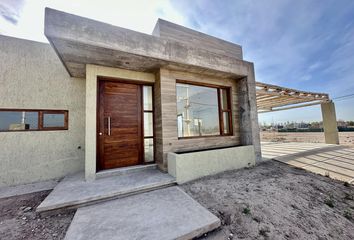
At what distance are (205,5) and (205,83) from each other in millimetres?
2503

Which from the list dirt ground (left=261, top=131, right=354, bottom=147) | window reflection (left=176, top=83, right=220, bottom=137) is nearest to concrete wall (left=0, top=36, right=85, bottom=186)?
window reflection (left=176, top=83, right=220, bottom=137)

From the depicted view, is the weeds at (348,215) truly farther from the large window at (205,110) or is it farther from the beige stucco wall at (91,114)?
the beige stucco wall at (91,114)

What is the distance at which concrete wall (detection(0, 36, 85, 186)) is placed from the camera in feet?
9.93

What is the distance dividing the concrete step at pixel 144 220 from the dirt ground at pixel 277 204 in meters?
0.20

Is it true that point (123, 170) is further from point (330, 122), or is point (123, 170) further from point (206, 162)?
point (330, 122)

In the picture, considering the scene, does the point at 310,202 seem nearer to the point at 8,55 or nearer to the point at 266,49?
the point at 8,55

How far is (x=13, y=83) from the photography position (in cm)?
310

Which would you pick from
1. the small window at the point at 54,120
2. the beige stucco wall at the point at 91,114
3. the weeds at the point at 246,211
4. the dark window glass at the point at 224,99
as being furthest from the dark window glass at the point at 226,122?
the small window at the point at 54,120

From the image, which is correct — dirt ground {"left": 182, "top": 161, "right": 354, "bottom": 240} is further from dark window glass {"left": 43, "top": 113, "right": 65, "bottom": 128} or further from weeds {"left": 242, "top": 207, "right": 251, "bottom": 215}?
dark window glass {"left": 43, "top": 113, "right": 65, "bottom": 128}

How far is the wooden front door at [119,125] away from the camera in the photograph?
122 inches

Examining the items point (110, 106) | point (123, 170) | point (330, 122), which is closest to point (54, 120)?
point (110, 106)

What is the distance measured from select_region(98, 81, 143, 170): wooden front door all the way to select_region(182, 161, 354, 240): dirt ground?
164cm

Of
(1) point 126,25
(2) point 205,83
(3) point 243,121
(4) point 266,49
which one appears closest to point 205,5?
(2) point 205,83

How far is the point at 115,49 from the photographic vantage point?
98.0 inches
